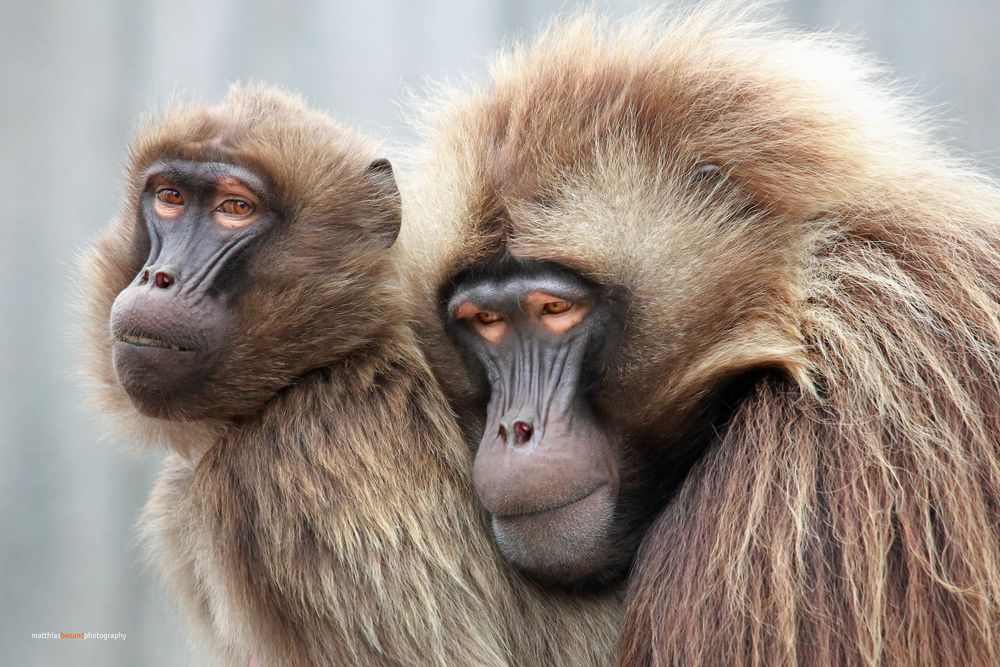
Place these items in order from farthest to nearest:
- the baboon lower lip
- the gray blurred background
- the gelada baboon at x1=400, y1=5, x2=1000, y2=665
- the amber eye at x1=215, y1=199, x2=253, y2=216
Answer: the gray blurred background < the amber eye at x1=215, y1=199, x2=253, y2=216 < the baboon lower lip < the gelada baboon at x1=400, y1=5, x2=1000, y2=665

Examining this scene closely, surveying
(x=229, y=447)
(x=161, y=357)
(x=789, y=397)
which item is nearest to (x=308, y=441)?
(x=229, y=447)

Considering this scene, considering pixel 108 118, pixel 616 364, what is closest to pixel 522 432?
pixel 616 364

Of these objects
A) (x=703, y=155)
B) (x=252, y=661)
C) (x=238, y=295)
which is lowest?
(x=252, y=661)

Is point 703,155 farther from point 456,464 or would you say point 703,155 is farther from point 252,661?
point 252,661

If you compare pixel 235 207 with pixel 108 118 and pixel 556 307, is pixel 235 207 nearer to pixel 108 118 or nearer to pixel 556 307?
pixel 556 307

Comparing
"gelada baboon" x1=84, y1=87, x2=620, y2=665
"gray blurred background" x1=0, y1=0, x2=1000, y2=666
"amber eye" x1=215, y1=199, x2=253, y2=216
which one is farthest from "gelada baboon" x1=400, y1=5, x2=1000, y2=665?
"gray blurred background" x1=0, y1=0, x2=1000, y2=666

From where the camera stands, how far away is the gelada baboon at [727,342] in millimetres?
1478

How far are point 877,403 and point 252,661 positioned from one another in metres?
1.15

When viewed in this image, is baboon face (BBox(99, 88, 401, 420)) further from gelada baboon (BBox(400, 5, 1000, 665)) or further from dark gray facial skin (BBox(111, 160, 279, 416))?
gelada baboon (BBox(400, 5, 1000, 665))

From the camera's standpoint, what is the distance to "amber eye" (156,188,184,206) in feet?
6.40

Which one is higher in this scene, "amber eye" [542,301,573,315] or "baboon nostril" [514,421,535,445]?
"amber eye" [542,301,573,315]

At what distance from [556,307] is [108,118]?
6.37 feet

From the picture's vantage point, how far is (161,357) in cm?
179

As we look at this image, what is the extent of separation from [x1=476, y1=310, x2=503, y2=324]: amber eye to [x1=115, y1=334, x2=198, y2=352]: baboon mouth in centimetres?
48
